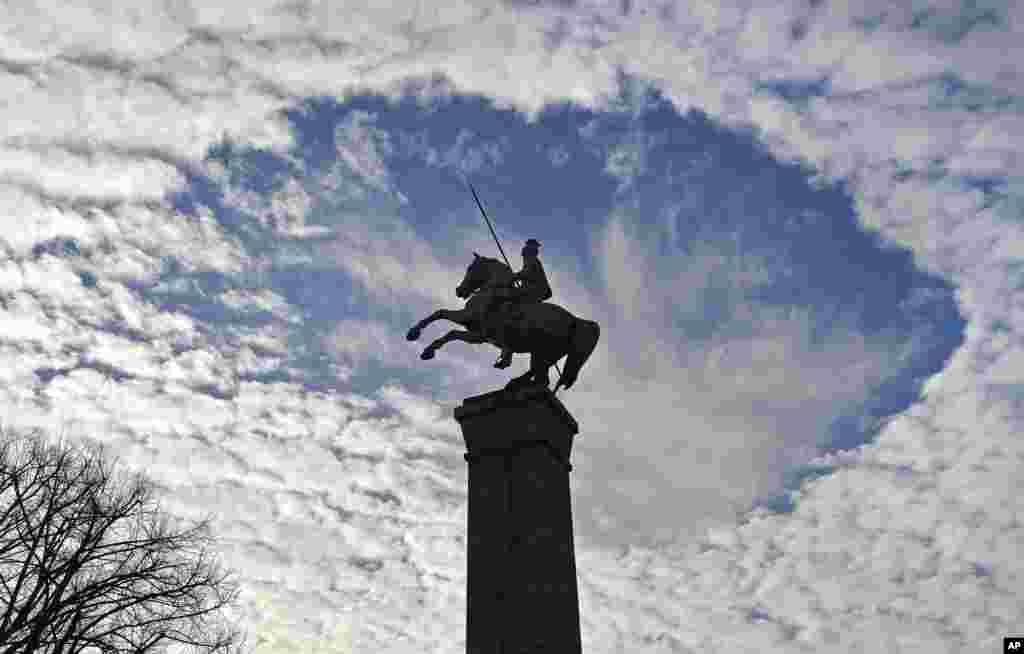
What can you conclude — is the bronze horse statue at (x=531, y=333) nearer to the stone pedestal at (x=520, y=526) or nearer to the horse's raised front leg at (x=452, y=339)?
the horse's raised front leg at (x=452, y=339)

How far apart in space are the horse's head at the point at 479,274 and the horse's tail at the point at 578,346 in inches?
61.3

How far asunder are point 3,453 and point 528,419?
1457 centimetres

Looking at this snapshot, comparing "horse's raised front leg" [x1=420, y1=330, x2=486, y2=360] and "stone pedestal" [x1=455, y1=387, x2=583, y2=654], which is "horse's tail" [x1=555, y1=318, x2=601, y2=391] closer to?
"stone pedestal" [x1=455, y1=387, x2=583, y2=654]

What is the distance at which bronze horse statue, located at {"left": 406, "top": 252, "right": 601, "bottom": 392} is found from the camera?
44.5 ft

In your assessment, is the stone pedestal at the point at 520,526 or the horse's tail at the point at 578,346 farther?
the horse's tail at the point at 578,346

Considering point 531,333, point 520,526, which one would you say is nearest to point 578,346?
point 531,333

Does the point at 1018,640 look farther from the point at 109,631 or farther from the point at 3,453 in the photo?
the point at 3,453

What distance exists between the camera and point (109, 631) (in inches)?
769

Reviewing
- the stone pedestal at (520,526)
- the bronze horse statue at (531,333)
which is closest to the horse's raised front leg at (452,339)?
the bronze horse statue at (531,333)

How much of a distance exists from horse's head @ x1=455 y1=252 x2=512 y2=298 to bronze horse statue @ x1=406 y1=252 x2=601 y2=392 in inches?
14.1

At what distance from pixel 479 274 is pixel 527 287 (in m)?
0.92

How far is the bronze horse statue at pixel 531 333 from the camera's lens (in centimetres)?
1358

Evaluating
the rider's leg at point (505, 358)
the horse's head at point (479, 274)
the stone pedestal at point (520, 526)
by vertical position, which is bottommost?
the stone pedestal at point (520, 526)

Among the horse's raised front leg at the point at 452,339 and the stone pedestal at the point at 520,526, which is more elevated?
the horse's raised front leg at the point at 452,339
